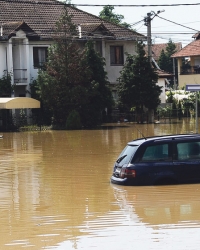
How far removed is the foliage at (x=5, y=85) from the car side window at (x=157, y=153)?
3198 cm

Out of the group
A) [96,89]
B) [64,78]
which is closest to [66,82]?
[64,78]

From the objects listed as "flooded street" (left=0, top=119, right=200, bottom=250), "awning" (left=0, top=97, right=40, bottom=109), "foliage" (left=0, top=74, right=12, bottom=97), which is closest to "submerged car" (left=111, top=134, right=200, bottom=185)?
"flooded street" (left=0, top=119, right=200, bottom=250)

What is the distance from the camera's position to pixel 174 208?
43.7 feet

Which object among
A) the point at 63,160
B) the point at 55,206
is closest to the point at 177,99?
the point at 63,160

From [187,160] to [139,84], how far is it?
31.0 m

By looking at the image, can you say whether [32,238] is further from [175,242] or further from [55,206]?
[55,206]

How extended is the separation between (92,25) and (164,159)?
1443 inches

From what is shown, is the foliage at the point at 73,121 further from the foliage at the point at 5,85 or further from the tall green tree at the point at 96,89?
the foliage at the point at 5,85

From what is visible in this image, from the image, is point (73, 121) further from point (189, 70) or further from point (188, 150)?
point (189, 70)

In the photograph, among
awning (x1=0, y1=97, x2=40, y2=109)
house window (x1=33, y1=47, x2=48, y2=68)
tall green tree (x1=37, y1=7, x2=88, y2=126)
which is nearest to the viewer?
awning (x1=0, y1=97, x2=40, y2=109)

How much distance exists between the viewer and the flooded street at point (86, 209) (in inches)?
414

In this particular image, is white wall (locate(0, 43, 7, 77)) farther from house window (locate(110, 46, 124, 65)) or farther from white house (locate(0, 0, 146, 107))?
house window (locate(110, 46, 124, 65))

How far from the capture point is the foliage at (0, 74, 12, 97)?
4688 centimetres

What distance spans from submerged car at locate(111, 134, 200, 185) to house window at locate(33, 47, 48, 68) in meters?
34.5
